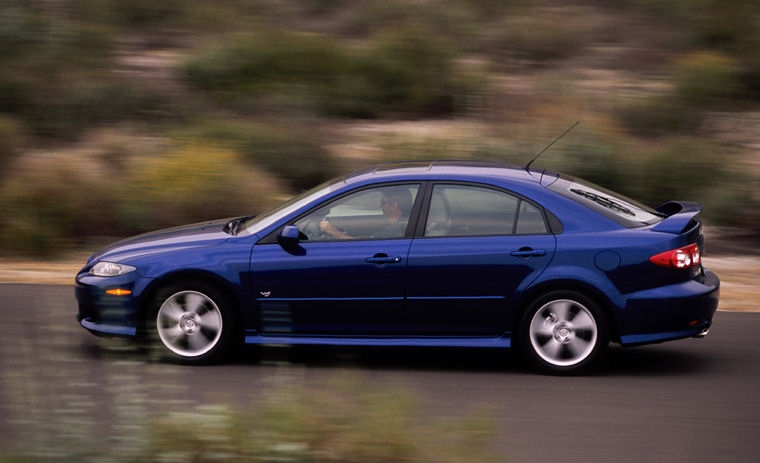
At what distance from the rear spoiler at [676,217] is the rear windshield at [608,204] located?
0.10 m

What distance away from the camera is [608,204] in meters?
7.61

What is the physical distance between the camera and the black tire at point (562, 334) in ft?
23.6

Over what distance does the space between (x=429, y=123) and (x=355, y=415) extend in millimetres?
15240

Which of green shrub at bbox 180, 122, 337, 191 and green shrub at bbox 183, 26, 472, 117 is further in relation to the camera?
A: green shrub at bbox 183, 26, 472, 117

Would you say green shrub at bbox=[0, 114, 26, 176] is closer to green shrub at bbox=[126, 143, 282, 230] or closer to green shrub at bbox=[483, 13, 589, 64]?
green shrub at bbox=[126, 143, 282, 230]

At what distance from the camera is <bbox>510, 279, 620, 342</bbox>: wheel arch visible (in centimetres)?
717

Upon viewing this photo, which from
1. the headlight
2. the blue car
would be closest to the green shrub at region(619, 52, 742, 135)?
the blue car

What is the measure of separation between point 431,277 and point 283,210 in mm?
1261

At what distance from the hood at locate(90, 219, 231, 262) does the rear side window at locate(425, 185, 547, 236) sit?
154cm

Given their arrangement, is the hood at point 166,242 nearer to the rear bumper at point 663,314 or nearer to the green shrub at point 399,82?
the rear bumper at point 663,314

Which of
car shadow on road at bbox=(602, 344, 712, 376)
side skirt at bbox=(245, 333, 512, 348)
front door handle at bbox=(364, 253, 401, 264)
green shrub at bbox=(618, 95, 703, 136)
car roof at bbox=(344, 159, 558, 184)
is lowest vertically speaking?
car shadow on road at bbox=(602, 344, 712, 376)

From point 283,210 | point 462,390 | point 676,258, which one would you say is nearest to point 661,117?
point 676,258

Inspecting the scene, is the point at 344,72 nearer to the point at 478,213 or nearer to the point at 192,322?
the point at 478,213

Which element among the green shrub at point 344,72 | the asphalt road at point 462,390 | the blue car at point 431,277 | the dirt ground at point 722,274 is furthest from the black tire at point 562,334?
the green shrub at point 344,72
